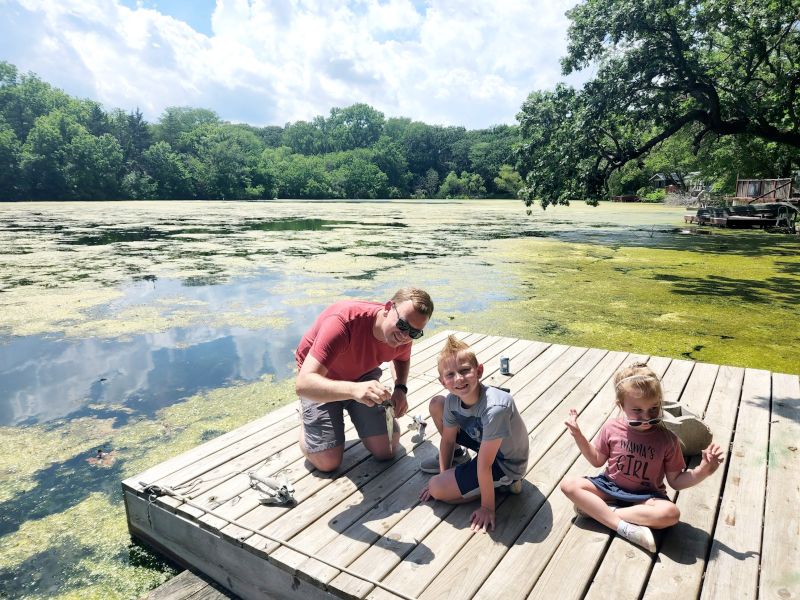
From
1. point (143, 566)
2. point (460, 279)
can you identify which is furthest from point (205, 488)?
point (460, 279)

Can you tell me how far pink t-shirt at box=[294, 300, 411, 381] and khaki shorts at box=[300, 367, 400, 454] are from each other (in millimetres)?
179

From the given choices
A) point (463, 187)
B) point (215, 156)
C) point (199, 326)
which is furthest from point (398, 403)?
point (463, 187)

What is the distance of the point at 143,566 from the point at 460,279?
7907 mm

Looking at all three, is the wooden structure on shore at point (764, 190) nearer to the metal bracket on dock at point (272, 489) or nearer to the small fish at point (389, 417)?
the small fish at point (389, 417)

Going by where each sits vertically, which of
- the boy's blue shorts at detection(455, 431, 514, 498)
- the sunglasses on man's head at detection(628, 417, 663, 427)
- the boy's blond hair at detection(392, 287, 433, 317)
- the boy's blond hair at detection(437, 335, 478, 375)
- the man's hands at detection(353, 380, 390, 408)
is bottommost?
the boy's blue shorts at detection(455, 431, 514, 498)

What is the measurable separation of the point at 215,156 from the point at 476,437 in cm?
6518

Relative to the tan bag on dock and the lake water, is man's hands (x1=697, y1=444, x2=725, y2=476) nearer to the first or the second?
the tan bag on dock

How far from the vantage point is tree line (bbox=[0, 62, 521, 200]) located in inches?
1966

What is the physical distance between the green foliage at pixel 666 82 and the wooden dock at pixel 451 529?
585 inches

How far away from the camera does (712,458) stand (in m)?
1.99

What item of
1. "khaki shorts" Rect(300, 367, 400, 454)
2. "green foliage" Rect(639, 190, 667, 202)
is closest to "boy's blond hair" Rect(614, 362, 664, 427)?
"khaki shorts" Rect(300, 367, 400, 454)

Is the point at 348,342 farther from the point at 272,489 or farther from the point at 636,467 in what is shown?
the point at 636,467

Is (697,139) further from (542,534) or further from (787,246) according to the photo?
(542,534)

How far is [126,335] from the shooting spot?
245 inches
